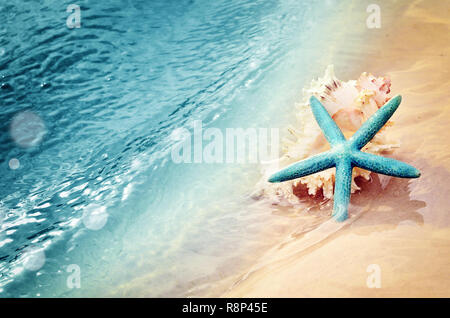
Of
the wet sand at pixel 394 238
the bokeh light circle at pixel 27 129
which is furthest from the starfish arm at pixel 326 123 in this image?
the bokeh light circle at pixel 27 129

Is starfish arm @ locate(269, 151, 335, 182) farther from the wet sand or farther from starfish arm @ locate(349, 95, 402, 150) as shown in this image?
the wet sand

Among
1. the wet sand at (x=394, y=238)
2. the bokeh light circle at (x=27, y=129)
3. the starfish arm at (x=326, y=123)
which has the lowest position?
the wet sand at (x=394, y=238)

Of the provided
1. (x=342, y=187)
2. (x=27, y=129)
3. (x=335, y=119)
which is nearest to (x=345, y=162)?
(x=342, y=187)

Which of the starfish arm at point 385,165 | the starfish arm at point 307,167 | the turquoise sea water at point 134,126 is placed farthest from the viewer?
the turquoise sea water at point 134,126

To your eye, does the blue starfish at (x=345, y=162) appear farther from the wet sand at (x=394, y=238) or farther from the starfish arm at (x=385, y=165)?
the wet sand at (x=394, y=238)

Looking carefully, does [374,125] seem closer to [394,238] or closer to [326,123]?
[326,123]

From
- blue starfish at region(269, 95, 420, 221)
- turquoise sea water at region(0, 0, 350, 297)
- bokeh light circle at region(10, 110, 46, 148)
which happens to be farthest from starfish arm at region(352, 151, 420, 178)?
bokeh light circle at region(10, 110, 46, 148)
